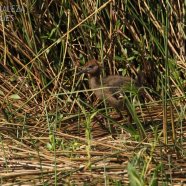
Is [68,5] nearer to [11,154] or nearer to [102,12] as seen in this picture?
[102,12]

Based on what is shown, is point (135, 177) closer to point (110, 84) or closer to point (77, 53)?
point (110, 84)

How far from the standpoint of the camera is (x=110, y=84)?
5512 mm

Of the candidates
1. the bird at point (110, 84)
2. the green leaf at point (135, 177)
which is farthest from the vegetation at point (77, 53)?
the green leaf at point (135, 177)

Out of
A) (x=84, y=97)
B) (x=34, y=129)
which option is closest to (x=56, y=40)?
(x=84, y=97)

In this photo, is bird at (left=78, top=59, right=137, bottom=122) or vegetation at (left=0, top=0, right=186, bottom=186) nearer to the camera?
bird at (left=78, top=59, right=137, bottom=122)

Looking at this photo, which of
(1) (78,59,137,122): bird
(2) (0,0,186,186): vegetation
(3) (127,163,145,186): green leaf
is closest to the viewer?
(3) (127,163,145,186): green leaf

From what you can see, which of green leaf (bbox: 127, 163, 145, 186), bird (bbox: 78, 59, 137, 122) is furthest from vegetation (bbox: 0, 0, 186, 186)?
green leaf (bbox: 127, 163, 145, 186)

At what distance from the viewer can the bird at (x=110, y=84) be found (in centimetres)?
548

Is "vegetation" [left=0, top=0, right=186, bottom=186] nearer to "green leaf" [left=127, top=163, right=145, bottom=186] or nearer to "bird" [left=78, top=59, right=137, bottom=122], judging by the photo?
"bird" [left=78, top=59, right=137, bottom=122]

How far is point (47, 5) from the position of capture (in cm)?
593

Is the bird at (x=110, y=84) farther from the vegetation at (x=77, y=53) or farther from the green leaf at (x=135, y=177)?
the green leaf at (x=135, y=177)

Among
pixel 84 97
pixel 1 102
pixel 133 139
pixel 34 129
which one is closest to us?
pixel 133 139

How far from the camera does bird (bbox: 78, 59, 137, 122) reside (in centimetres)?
548

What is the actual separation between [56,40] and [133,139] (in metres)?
1.63
